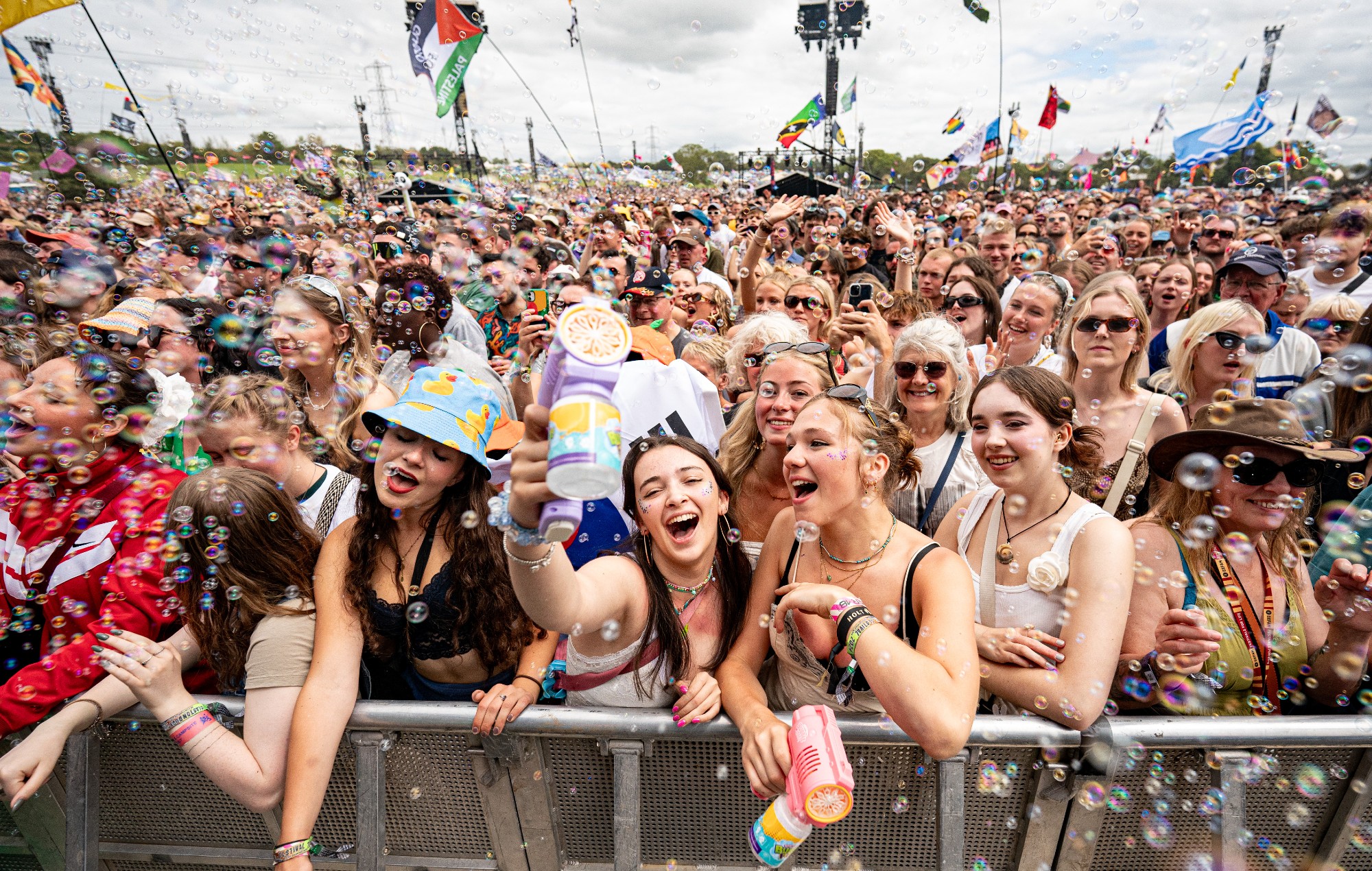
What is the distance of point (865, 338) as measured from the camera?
12.2 feet

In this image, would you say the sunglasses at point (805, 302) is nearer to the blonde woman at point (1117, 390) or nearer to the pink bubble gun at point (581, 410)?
the blonde woman at point (1117, 390)

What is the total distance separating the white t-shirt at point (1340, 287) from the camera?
4.91m

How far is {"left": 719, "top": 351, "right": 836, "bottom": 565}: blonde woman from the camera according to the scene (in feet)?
9.65

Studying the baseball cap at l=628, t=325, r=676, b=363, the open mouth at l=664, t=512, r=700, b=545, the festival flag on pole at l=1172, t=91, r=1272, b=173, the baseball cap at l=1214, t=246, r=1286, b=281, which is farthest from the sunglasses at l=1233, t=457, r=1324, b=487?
the festival flag on pole at l=1172, t=91, r=1272, b=173

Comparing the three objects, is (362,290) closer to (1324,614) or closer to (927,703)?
(927,703)

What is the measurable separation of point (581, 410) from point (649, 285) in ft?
11.9

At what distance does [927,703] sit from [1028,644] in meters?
0.55

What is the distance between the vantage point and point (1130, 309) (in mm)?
3299

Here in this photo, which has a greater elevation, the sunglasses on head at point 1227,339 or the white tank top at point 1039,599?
the sunglasses on head at point 1227,339

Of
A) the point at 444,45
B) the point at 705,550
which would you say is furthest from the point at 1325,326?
the point at 444,45

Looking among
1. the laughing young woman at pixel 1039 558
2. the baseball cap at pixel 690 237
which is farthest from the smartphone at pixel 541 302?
the laughing young woman at pixel 1039 558

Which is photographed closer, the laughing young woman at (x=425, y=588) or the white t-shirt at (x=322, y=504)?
the laughing young woman at (x=425, y=588)

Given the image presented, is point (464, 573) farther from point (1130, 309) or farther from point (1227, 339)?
point (1227, 339)

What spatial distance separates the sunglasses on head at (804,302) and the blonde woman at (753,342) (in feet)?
2.76
